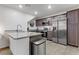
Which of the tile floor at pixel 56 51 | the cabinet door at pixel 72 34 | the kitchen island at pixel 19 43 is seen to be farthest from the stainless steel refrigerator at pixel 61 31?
the kitchen island at pixel 19 43

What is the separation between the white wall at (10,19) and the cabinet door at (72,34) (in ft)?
7.02

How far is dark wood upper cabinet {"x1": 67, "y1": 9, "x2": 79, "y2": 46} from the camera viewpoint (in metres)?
2.80

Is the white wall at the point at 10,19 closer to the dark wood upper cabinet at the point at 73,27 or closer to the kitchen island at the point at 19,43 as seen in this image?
the kitchen island at the point at 19,43

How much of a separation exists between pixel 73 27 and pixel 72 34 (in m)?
0.26

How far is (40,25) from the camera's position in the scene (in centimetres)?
146

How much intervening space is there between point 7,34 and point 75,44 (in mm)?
2440

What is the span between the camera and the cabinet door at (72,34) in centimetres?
287

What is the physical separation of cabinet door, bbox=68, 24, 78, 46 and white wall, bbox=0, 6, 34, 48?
214cm

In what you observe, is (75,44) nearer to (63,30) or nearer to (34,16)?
(63,30)

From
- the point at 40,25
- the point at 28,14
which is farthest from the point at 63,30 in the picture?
the point at 28,14

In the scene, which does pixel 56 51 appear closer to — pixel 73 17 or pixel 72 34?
pixel 72 34

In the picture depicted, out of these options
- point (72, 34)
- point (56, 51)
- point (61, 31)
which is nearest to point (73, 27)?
point (72, 34)

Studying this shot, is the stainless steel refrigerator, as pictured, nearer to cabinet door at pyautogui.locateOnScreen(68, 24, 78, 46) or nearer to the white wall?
cabinet door at pyautogui.locateOnScreen(68, 24, 78, 46)

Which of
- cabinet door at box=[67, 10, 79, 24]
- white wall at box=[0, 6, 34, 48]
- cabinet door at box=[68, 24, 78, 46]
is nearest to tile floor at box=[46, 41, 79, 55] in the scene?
cabinet door at box=[68, 24, 78, 46]
